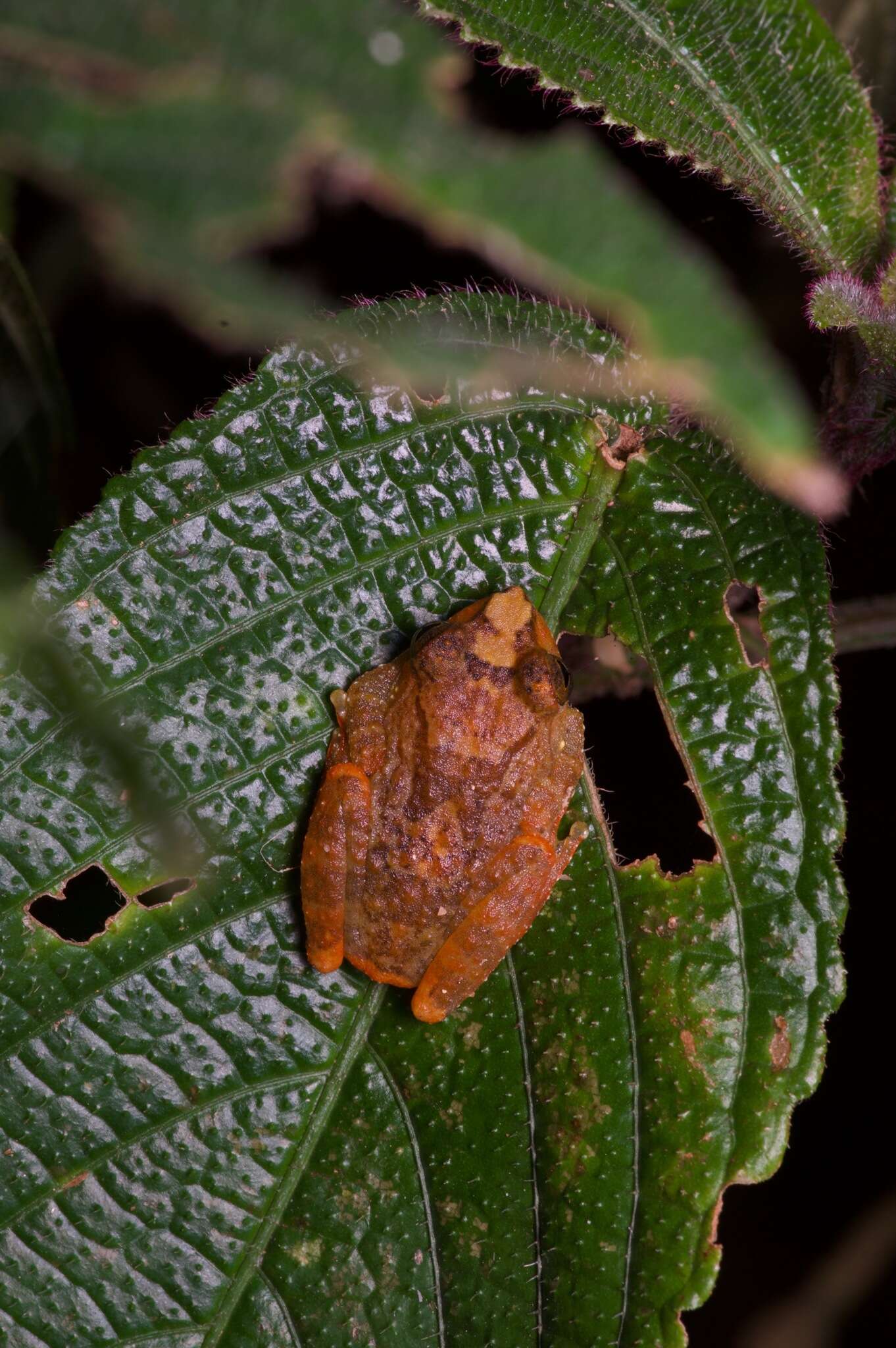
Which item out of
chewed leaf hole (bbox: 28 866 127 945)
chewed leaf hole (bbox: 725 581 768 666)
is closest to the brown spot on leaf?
chewed leaf hole (bbox: 725 581 768 666)

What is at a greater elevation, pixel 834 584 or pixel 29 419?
pixel 29 419

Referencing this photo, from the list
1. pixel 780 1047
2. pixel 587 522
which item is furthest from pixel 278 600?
pixel 780 1047

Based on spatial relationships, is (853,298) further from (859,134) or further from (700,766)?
(700,766)

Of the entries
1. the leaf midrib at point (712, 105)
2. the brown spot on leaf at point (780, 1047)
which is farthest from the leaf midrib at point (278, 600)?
the brown spot on leaf at point (780, 1047)

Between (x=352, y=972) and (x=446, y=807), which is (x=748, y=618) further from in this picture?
(x=352, y=972)

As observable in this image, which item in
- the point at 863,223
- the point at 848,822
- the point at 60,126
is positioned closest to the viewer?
the point at 60,126

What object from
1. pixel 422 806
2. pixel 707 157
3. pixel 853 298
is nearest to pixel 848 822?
pixel 422 806

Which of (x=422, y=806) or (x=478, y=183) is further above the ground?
(x=478, y=183)
